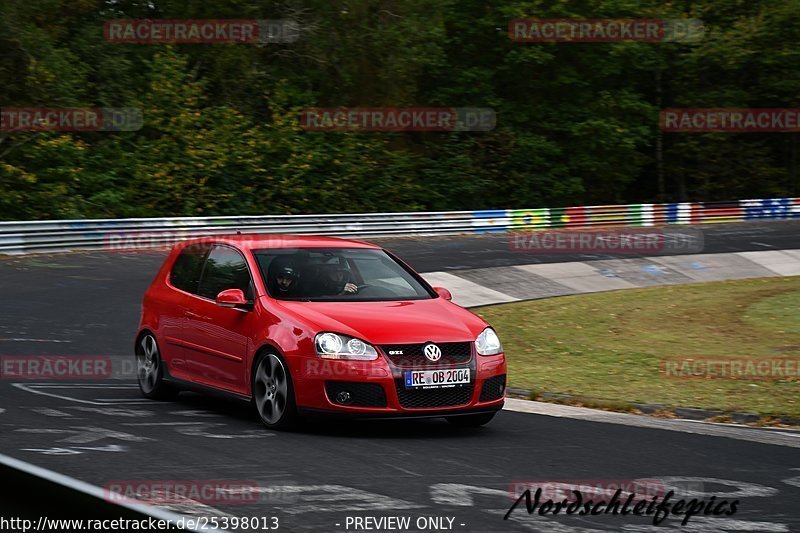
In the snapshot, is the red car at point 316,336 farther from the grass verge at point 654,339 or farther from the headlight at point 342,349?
the grass verge at point 654,339

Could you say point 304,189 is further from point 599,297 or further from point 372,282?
point 372,282

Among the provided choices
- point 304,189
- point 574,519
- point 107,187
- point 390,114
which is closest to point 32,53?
point 107,187

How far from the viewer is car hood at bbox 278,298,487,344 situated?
872cm

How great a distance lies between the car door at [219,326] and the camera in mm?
9367

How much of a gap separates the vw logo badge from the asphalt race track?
0.62 metres

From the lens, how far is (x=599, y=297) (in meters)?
25.8

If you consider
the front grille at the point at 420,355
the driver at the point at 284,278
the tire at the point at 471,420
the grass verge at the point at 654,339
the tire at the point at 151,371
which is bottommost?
the grass verge at the point at 654,339

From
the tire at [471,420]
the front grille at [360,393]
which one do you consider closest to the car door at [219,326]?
the front grille at [360,393]

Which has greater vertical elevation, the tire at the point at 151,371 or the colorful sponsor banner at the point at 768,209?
the colorful sponsor banner at the point at 768,209

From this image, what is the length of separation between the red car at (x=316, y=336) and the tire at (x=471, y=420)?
0.02 metres

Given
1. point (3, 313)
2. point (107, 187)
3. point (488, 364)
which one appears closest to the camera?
point (488, 364)

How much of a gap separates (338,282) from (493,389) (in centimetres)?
160

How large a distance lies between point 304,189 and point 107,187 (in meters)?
7.29

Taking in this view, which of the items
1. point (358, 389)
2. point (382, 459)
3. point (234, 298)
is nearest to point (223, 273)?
point (234, 298)
